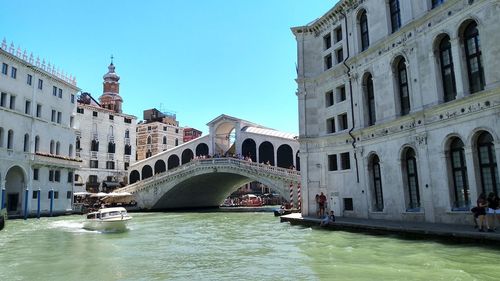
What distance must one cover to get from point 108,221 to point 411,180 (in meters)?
14.4

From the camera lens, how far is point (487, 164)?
1393 centimetres

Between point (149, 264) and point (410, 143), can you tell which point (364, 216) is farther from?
point (149, 264)

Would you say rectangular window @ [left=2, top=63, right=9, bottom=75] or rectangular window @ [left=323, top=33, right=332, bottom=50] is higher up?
rectangular window @ [left=2, top=63, right=9, bottom=75]

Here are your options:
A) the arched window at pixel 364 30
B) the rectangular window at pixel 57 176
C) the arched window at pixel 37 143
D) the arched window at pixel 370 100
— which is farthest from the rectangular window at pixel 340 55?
the rectangular window at pixel 57 176

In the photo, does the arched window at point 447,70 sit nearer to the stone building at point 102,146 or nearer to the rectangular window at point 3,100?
the rectangular window at point 3,100

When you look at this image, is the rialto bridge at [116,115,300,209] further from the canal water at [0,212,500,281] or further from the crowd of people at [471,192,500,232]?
the crowd of people at [471,192,500,232]

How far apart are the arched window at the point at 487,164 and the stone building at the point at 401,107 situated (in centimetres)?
3

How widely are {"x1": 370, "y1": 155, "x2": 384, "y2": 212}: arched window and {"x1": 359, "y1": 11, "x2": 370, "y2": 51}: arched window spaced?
5540 millimetres

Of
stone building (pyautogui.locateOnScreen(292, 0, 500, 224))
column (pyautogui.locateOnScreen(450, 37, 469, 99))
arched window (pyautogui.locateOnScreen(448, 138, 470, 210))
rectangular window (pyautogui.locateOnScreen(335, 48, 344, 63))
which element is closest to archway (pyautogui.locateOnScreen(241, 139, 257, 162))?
stone building (pyautogui.locateOnScreen(292, 0, 500, 224))

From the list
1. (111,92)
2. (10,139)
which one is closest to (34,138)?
(10,139)

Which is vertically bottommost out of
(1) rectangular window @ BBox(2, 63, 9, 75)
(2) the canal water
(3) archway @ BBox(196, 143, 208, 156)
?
(2) the canal water

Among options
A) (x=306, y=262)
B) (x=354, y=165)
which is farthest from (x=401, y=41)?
(x=306, y=262)

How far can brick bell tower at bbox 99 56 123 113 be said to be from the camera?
60219mm

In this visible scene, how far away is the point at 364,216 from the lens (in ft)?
65.3
